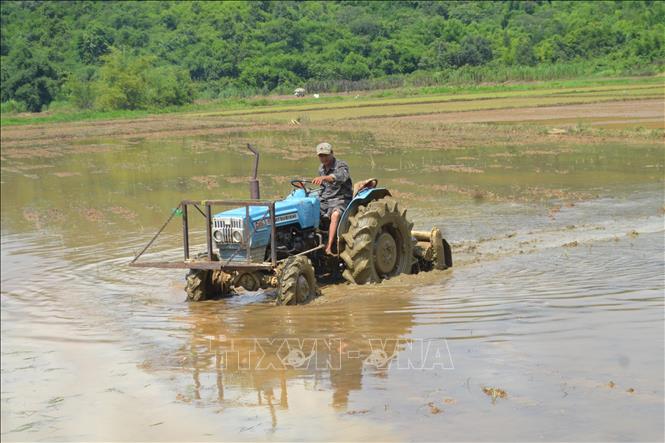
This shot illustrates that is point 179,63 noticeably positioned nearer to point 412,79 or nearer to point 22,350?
point 412,79

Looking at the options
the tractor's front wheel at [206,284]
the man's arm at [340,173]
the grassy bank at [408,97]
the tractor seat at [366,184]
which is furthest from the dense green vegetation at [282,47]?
the tractor's front wheel at [206,284]

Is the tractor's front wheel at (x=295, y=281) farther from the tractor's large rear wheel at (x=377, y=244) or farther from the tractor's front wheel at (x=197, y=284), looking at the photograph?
the tractor's front wheel at (x=197, y=284)

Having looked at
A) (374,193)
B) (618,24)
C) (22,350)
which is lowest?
(22,350)

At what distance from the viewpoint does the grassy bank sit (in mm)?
44969

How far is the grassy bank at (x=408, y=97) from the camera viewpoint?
4497 cm

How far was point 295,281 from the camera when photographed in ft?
31.3

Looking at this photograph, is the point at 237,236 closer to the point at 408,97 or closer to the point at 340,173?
the point at 340,173

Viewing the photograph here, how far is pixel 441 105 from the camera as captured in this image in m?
46.0

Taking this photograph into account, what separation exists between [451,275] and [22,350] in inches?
191

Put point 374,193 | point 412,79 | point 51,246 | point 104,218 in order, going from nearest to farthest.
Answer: point 374,193
point 51,246
point 104,218
point 412,79

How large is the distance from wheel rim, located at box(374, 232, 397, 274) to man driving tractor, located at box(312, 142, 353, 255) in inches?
21.5

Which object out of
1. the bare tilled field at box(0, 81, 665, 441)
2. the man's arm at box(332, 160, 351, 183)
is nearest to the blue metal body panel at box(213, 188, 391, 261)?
the man's arm at box(332, 160, 351, 183)

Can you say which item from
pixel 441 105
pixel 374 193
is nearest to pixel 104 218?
pixel 374 193

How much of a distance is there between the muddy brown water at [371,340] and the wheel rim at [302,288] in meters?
0.14
